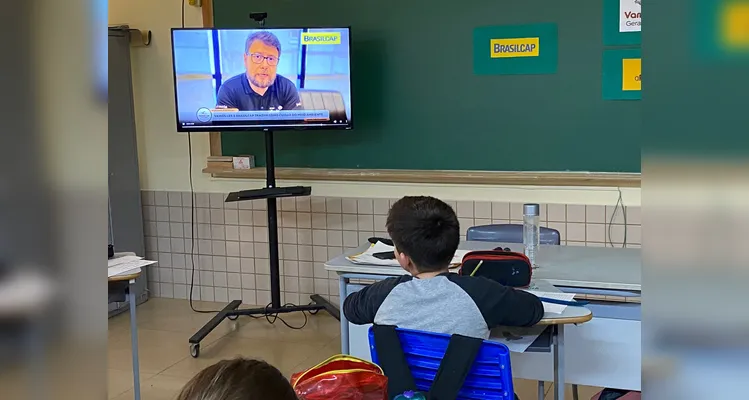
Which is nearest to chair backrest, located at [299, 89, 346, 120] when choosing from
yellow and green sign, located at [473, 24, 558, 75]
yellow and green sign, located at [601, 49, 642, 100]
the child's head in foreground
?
yellow and green sign, located at [473, 24, 558, 75]

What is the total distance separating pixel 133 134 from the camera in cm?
525

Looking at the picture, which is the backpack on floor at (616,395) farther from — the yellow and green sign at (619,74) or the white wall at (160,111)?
the white wall at (160,111)

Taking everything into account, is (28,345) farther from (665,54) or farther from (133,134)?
(133,134)

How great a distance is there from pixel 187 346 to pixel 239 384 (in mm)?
3672

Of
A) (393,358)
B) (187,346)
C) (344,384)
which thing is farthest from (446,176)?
(344,384)

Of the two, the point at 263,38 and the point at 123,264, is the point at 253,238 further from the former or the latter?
the point at 123,264

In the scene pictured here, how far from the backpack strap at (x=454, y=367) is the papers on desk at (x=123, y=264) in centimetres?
162

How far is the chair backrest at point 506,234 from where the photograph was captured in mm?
3605

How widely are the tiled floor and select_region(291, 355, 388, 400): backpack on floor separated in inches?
81.0

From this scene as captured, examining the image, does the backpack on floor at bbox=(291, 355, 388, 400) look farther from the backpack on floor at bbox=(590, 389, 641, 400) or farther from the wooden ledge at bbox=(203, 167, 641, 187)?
the wooden ledge at bbox=(203, 167, 641, 187)

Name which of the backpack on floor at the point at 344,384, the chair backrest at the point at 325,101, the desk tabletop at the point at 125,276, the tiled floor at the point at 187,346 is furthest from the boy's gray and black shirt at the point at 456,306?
the chair backrest at the point at 325,101

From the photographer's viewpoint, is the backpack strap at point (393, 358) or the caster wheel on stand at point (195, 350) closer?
the backpack strap at point (393, 358)

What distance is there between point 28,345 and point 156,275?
5.16 meters

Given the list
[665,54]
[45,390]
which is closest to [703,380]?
[665,54]
